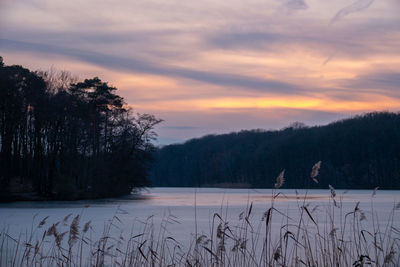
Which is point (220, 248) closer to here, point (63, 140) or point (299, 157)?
point (63, 140)

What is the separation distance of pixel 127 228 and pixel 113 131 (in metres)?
29.6

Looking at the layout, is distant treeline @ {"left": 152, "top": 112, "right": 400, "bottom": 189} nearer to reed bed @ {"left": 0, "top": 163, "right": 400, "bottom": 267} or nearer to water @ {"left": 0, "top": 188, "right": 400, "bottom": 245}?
water @ {"left": 0, "top": 188, "right": 400, "bottom": 245}

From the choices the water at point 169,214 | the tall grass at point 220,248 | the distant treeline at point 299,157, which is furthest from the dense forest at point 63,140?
the distant treeline at point 299,157

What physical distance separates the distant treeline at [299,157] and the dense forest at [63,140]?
153ft

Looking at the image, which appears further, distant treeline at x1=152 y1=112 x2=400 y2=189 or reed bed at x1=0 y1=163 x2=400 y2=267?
distant treeline at x1=152 y1=112 x2=400 y2=189

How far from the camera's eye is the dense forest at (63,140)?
1312 inches

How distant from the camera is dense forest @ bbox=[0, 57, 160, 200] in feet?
109

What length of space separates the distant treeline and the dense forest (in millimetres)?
46689

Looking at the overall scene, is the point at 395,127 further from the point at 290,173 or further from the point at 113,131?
the point at 113,131

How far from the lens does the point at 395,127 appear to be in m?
97.5

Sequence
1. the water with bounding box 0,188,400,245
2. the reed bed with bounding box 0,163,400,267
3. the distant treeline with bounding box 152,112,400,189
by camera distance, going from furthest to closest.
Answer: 1. the distant treeline with bounding box 152,112,400,189
2. the water with bounding box 0,188,400,245
3. the reed bed with bounding box 0,163,400,267

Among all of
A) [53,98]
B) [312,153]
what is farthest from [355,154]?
[53,98]

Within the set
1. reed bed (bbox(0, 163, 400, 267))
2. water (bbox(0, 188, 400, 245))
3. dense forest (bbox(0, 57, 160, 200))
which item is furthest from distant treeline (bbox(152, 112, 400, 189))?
reed bed (bbox(0, 163, 400, 267))

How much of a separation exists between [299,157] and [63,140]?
221 feet
